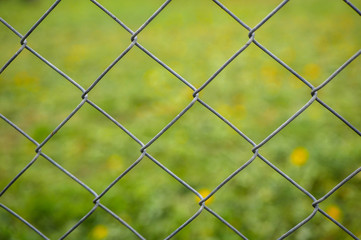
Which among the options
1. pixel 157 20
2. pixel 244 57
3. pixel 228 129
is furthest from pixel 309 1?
pixel 228 129

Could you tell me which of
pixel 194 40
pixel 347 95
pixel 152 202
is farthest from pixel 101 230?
pixel 194 40

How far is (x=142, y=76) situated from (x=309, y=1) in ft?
20.8

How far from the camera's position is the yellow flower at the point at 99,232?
1.55m

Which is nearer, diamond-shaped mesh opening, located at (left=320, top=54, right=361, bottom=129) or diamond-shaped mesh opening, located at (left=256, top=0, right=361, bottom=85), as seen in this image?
diamond-shaped mesh opening, located at (left=320, top=54, right=361, bottom=129)

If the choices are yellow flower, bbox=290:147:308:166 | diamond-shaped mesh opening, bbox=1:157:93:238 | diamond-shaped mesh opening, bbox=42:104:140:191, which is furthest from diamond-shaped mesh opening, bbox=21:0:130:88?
yellow flower, bbox=290:147:308:166

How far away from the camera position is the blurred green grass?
1.66 m

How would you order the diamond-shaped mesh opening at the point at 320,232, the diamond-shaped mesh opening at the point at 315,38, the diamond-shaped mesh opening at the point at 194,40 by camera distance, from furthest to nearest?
the diamond-shaped mesh opening at the point at 194,40 < the diamond-shaped mesh opening at the point at 315,38 < the diamond-shaped mesh opening at the point at 320,232

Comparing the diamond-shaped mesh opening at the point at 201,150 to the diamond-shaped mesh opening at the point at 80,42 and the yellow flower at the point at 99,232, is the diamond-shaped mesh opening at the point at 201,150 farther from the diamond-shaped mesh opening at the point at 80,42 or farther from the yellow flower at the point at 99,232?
the diamond-shaped mesh opening at the point at 80,42

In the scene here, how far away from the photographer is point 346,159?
1924 millimetres

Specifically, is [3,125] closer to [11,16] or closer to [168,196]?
[168,196]

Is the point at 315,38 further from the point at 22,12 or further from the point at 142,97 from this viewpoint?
the point at 22,12

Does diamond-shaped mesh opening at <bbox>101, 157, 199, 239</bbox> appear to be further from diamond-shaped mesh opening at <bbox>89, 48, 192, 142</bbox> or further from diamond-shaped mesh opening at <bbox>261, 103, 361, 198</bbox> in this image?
diamond-shaped mesh opening at <bbox>261, 103, 361, 198</bbox>

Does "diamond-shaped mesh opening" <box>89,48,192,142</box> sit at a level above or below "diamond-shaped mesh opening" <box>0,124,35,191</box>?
above

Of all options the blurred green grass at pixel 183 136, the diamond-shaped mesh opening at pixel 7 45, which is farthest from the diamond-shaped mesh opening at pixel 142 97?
the diamond-shaped mesh opening at pixel 7 45
